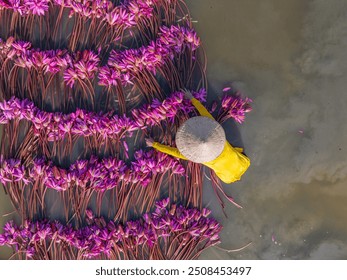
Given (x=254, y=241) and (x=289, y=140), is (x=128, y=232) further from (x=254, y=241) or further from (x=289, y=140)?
Answer: (x=289, y=140)

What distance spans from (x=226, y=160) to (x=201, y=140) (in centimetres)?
23

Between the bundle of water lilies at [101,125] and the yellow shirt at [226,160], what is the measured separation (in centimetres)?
10

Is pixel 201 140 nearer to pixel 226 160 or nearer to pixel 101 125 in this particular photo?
pixel 226 160

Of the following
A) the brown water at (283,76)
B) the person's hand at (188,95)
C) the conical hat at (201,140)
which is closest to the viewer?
the conical hat at (201,140)

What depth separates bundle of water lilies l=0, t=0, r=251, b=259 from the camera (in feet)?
6.16

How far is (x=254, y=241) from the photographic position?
199 centimetres

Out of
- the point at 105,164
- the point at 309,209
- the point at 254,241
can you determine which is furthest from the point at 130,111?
the point at 309,209

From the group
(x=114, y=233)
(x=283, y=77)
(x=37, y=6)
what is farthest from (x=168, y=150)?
(x=37, y=6)

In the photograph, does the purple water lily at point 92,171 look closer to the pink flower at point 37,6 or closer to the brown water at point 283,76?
the brown water at point 283,76

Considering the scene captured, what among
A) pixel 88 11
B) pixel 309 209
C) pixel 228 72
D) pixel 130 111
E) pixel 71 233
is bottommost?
pixel 71 233

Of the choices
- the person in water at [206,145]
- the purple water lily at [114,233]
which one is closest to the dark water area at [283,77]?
the purple water lily at [114,233]

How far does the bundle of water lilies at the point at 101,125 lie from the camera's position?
6.16 feet

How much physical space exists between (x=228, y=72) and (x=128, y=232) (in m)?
1.11

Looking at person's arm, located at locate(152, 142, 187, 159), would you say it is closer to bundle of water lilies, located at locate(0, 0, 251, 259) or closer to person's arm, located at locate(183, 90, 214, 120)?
bundle of water lilies, located at locate(0, 0, 251, 259)
